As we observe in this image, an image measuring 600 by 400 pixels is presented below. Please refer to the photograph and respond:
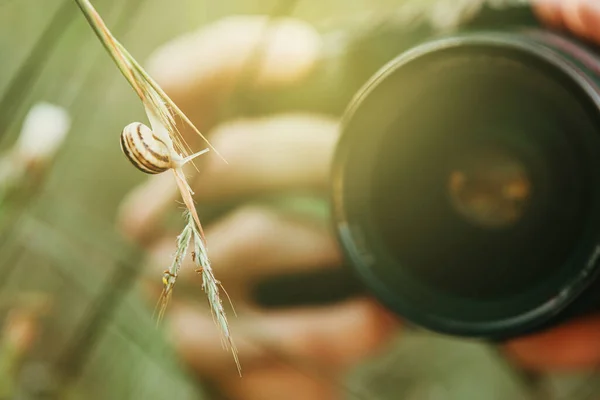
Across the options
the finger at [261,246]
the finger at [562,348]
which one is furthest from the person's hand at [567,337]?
the finger at [261,246]

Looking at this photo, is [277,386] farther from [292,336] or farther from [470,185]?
[470,185]

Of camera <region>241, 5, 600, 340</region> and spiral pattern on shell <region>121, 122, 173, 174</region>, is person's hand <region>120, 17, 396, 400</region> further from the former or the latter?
spiral pattern on shell <region>121, 122, 173, 174</region>

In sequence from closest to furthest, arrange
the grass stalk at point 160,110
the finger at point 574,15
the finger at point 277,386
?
the grass stalk at point 160,110 → the finger at point 574,15 → the finger at point 277,386

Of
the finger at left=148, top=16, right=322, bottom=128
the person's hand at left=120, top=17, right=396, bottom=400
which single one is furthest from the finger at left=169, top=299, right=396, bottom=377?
the finger at left=148, top=16, right=322, bottom=128

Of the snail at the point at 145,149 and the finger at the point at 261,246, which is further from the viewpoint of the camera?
the finger at the point at 261,246

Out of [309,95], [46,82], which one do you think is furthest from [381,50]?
[46,82]

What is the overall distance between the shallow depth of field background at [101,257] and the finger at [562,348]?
0.05m

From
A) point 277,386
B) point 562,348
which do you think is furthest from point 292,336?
point 562,348

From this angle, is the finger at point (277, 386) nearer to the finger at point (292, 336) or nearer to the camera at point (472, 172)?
the finger at point (292, 336)

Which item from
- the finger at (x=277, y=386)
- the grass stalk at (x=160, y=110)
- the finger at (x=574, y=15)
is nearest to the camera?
the grass stalk at (x=160, y=110)

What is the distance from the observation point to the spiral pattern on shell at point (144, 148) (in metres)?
0.18

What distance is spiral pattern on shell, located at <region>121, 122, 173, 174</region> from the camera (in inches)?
7.2

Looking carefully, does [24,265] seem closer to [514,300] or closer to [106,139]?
[106,139]

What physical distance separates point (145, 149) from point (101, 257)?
270mm
